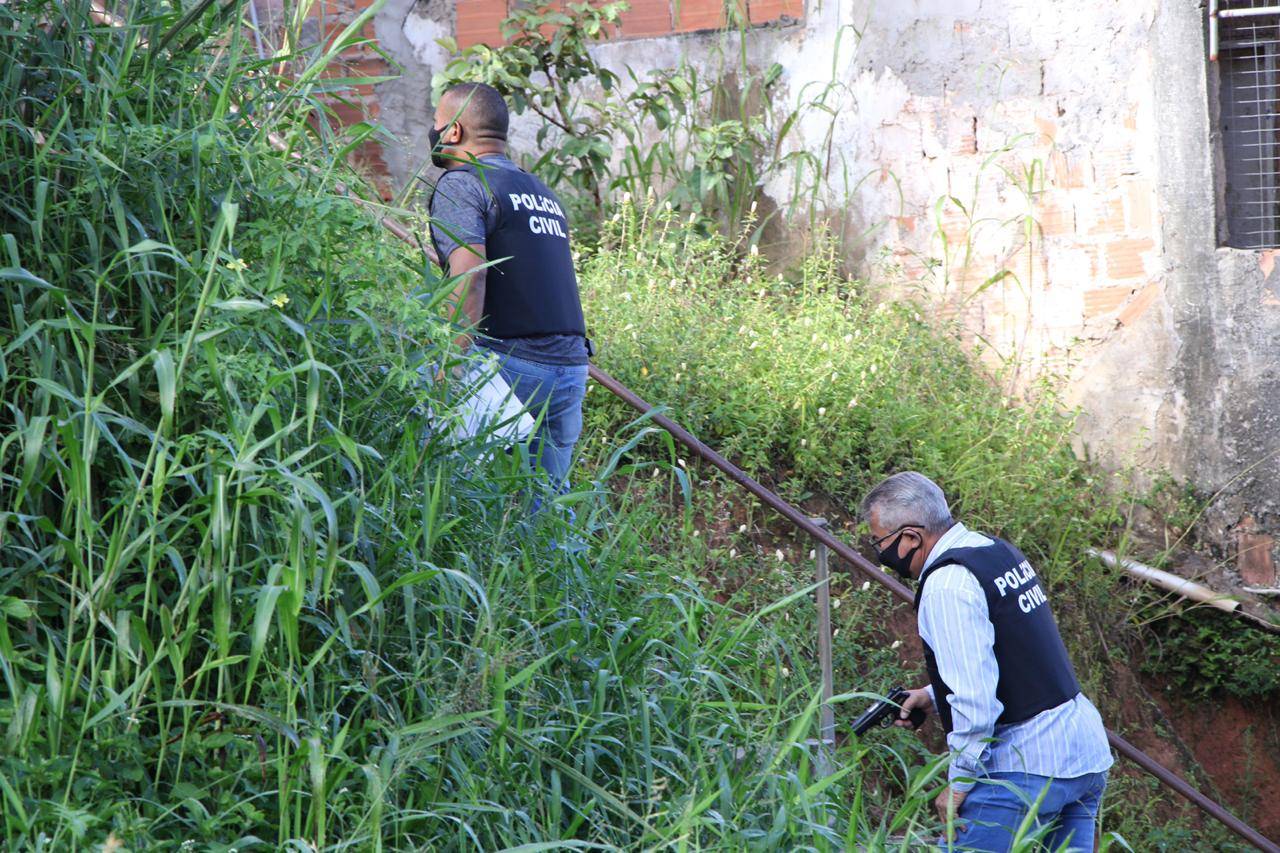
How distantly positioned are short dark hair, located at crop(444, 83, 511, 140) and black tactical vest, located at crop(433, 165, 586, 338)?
162 mm

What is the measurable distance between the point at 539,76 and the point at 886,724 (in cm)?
410

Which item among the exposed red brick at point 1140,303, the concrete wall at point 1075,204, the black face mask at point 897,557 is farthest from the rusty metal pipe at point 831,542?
the exposed red brick at point 1140,303

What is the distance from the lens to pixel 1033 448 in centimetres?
599

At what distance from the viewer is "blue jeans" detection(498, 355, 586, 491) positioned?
12.1ft

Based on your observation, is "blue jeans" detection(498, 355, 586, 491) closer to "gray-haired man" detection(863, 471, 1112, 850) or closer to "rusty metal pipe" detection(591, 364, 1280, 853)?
"rusty metal pipe" detection(591, 364, 1280, 853)

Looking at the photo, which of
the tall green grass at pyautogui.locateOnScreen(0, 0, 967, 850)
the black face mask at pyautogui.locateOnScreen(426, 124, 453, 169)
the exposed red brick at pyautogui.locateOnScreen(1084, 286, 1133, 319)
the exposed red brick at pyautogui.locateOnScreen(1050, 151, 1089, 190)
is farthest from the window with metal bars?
the tall green grass at pyautogui.locateOnScreen(0, 0, 967, 850)

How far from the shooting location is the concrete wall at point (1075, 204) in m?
6.29

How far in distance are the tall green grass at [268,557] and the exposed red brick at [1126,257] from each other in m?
4.01

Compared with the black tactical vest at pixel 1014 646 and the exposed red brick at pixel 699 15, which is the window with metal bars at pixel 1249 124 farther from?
the black tactical vest at pixel 1014 646

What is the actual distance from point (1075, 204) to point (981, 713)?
3.75 m

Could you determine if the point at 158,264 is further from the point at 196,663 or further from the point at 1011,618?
the point at 1011,618

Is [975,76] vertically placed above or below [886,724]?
above

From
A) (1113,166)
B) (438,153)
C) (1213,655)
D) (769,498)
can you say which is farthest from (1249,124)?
(438,153)

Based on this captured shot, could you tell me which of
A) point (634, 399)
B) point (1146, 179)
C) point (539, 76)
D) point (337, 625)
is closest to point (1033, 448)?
point (1146, 179)
